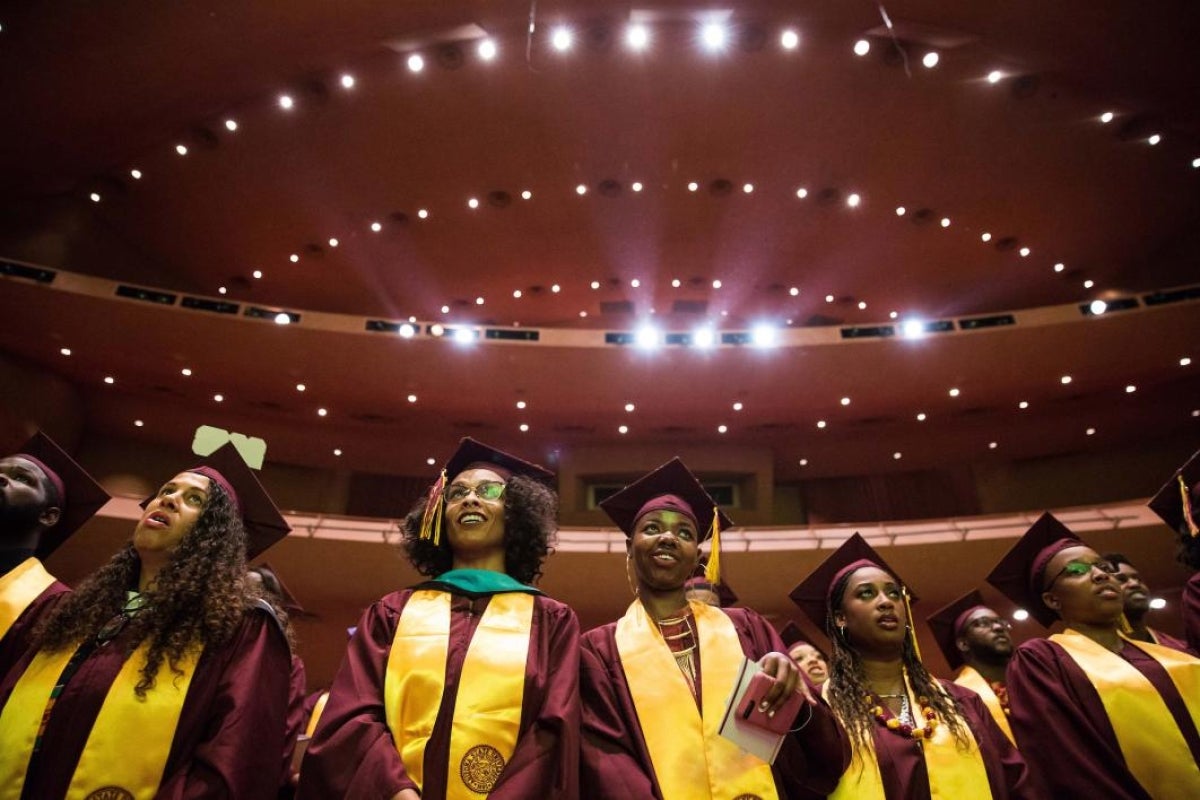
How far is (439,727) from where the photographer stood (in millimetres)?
1796

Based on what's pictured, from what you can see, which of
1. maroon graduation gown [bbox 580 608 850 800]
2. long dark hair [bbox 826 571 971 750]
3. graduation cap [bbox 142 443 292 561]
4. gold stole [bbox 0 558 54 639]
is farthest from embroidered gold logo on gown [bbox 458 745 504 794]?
gold stole [bbox 0 558 54 639]

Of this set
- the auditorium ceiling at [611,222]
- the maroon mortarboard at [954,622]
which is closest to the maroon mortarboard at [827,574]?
the maroon mortarboard at [954,622]

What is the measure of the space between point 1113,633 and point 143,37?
12474 millimetres

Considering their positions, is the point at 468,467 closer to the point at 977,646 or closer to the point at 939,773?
the point at 939,773

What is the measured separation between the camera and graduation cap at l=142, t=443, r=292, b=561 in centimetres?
244

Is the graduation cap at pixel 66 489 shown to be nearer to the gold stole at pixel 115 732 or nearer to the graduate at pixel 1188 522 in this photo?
the gold stole at pixel 115 732

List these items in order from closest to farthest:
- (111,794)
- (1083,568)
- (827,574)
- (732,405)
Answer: (111,794), (1083,568), (827,574), (732,405)

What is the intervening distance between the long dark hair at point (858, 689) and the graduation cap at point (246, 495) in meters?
2.09

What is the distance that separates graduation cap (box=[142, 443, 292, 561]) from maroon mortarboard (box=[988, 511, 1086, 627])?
303cm

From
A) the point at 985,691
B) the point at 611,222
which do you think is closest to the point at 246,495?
the point at 985,691

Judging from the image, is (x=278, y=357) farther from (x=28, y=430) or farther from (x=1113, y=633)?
(x=1113, y=633)

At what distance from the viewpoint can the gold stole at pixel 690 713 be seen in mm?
1877

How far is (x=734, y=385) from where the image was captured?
1270 centimetres

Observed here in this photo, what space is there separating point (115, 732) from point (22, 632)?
2.20ft
